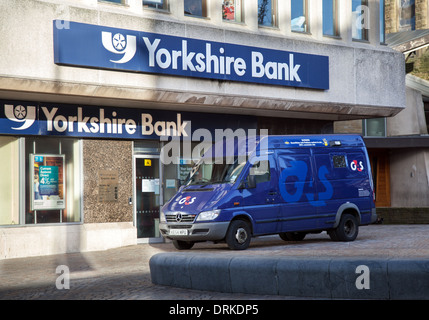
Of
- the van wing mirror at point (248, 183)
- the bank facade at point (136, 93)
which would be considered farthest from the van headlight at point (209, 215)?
the bank facade at point (136, 93)

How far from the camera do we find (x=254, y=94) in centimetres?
2181

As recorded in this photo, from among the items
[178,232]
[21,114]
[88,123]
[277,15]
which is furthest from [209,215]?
[277,15]

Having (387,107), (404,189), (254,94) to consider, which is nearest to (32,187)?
(254,94)

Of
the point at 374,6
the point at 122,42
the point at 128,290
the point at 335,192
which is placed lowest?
the point at 128,290

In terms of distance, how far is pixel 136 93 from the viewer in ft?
63.1

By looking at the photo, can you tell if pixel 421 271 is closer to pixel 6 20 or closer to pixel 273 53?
pixel 6 20

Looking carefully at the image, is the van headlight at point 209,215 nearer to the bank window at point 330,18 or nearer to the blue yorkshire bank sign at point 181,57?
the blue yorkshire bank sign at point 181,57

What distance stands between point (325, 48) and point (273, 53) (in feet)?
6.98

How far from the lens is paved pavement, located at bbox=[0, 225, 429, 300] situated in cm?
1088

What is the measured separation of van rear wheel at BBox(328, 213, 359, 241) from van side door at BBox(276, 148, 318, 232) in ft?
2.91

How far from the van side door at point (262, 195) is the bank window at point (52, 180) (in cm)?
478

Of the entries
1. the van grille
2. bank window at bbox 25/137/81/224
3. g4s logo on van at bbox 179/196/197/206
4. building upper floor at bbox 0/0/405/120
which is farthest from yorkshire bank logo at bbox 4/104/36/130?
g4s logo on van at bbox 179/196/197/206

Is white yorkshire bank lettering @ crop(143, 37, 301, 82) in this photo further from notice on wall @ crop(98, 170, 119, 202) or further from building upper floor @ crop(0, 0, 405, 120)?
notice on wall @ crop(98, 170, 119, 202)

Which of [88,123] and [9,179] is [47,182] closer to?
[9,179]
